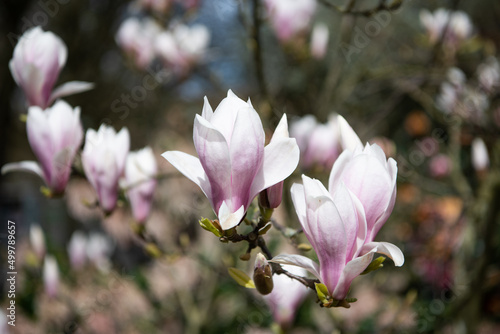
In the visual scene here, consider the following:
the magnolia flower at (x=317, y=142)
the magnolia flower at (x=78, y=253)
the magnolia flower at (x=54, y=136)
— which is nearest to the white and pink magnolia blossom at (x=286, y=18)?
the magnolia flower at (x=317, y=142)

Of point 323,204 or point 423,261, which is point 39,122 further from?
point 423,261

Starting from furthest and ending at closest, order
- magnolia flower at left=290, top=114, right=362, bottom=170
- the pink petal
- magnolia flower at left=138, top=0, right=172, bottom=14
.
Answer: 1. magnolia flower at left=138, top=0, right=172, bottom=14
2. magnolia flower at left=290, top=114, right=362, bottom=170
3. the pink petal

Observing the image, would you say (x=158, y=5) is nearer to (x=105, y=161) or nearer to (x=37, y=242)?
(x=37, y=242)

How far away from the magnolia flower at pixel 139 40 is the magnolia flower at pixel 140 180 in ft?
4.05

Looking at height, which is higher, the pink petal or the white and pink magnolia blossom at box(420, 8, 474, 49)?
the pink petal

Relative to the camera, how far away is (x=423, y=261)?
254cm

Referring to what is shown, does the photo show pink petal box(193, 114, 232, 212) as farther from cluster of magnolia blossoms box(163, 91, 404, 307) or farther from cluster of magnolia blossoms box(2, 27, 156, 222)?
cluster of magnolia blossoms box(2, 27, 156, 222)

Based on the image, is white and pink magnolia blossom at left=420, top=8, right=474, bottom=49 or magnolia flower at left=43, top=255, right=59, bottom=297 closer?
magnolia flower at left=43, top=255, right=59, bottom=297

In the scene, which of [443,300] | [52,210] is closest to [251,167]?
[443,300]

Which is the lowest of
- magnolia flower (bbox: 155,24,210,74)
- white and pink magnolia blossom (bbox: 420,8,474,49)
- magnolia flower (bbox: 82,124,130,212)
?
magnolia flower (bbox: 155,24,210,74)

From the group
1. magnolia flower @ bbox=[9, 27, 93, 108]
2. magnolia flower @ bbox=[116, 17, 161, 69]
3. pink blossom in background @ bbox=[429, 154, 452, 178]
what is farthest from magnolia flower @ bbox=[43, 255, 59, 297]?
pink blossom in background @ bbox=[429, 154, 452, 178]

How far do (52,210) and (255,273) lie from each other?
4.45m

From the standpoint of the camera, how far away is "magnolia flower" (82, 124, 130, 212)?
875 mm

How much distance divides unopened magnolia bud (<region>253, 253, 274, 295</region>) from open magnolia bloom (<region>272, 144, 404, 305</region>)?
0.03 metres
